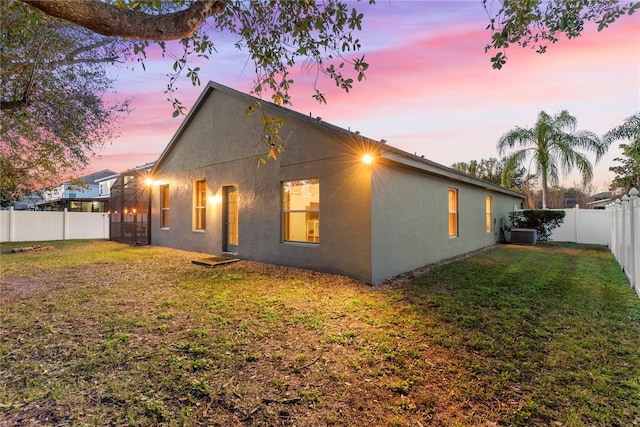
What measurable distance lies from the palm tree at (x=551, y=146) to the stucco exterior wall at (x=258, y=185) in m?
14.8

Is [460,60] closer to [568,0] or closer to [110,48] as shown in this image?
[568,0]

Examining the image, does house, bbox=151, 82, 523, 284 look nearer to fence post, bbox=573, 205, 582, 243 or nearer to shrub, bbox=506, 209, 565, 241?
shrub, bbox=506, 209, 565, 241

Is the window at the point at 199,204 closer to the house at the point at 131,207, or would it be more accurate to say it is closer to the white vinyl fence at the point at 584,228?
the house at the point at 131,207

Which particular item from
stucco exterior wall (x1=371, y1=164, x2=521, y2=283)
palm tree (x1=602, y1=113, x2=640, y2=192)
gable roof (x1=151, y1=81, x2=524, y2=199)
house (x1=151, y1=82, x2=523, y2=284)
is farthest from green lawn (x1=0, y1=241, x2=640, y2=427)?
palm tree (x1=602, y1=113, x2=640, y2=192)

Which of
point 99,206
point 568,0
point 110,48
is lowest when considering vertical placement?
point 99,206

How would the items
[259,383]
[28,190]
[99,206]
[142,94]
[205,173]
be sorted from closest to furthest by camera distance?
[259,383] → [142,94] → [205,173] → [28,190] → [99,206]

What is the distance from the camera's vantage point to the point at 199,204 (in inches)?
436

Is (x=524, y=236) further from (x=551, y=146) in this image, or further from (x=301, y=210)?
(x=301, y=210)

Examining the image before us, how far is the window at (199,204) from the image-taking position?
11.0 m

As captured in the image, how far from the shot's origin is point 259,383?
273cm

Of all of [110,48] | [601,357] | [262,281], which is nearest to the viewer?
[601,357]

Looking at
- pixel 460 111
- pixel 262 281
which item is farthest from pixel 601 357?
pixel 460 111

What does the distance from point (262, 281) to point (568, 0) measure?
274 inches

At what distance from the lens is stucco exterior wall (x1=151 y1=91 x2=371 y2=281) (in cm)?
649
